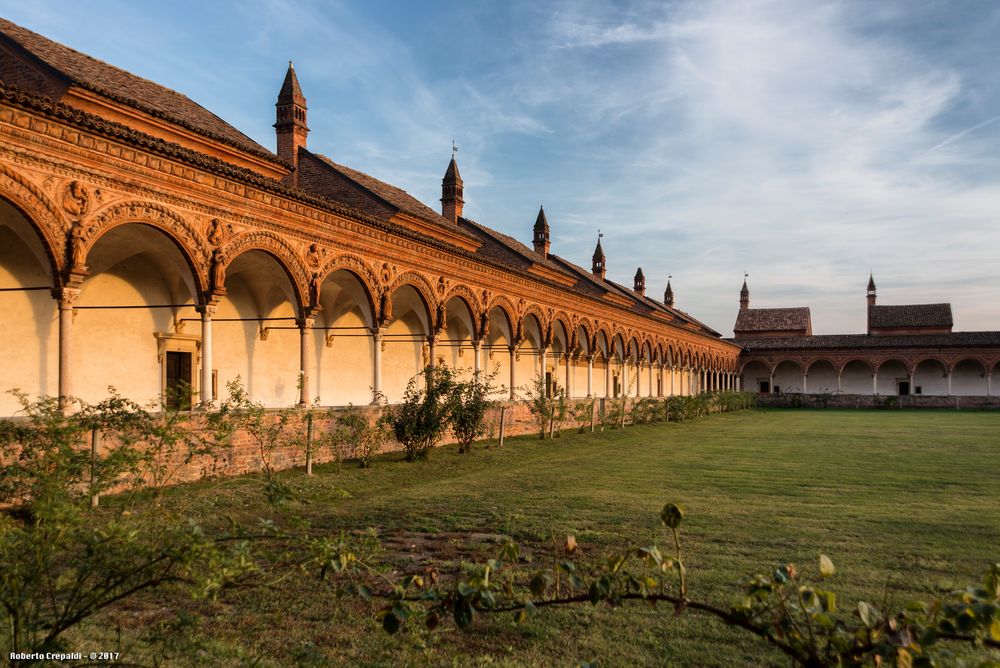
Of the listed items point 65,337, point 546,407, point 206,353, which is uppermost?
point 65,337

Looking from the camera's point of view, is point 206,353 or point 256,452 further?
point 206,353

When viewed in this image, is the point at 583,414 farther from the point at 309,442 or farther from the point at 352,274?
the point at 309,442

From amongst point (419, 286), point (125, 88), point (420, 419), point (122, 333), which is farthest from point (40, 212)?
point (419, 286)

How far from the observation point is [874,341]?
49125 millimetres

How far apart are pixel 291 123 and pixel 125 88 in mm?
6879

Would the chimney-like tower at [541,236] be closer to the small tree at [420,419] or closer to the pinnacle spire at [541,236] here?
the pinnacle spire at [541,236]

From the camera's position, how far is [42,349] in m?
12.5

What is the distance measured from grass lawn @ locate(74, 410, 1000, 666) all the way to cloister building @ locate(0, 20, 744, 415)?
2747mm

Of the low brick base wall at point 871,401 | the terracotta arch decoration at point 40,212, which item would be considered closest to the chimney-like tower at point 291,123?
the terracotta arch decoration at point 40,212

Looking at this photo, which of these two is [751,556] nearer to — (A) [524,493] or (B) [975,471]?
(A) [524,493]

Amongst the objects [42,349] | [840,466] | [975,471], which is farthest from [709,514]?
[42,349]

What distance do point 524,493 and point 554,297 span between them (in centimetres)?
1608

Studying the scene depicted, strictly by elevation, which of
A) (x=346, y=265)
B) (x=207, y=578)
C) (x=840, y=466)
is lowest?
(x=840, y=466)

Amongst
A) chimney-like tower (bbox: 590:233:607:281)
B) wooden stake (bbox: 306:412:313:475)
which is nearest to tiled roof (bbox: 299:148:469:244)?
wooden stake (bbox: 306:412:313:475)
